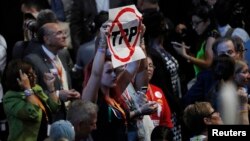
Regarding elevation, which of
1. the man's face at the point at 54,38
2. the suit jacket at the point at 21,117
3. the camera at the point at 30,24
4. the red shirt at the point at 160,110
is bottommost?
the red shirt at the point at 160,110

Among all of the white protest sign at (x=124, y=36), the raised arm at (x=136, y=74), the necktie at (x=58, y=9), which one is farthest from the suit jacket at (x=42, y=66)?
the necktie at (x=58, y=9)

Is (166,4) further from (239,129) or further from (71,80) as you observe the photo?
(239,129)

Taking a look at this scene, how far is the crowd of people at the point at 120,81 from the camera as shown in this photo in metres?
10.4

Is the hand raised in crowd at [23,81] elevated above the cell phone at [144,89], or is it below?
above

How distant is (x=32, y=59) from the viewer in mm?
11852

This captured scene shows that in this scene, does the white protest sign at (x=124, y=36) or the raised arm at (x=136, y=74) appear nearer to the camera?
the white protest sign at (x=124, y=36)

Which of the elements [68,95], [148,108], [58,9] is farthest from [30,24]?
[148,108]

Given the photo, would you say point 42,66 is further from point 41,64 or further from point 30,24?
point 30,24

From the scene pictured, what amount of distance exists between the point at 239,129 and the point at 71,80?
3592 millimetres

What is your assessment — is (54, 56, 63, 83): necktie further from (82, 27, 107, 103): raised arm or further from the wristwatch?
(82, 27, 107, 103): raised arm

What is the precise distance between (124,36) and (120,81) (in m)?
0.41

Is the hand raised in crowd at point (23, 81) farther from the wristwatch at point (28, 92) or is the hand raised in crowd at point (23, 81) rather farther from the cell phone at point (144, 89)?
the cell phone at point (144, 89)

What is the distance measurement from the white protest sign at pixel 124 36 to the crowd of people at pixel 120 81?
7 cm

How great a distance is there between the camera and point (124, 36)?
10.8 meters
